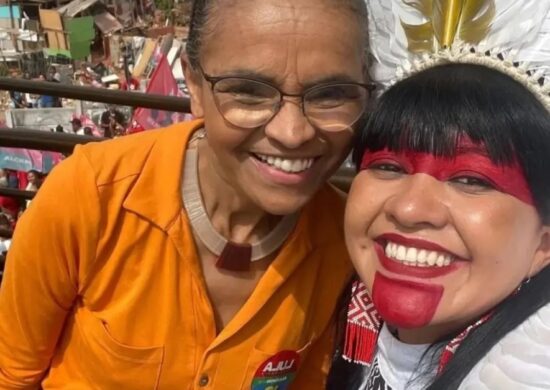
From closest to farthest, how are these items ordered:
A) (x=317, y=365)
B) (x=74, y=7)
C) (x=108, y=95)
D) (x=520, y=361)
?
(x=520, y=361), (x=317, y=365), (x=108, y=95), (x=74, y=7)

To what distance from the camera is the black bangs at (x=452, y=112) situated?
1116mm

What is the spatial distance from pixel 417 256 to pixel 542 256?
217 millimetres

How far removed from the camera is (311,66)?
1.20m

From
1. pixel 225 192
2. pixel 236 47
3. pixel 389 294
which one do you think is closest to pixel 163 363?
pixel 225 192

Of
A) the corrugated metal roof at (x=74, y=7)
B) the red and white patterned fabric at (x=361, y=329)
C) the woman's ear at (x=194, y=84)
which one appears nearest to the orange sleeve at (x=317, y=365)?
the red and white patterned fabric at (x=361, y=329)

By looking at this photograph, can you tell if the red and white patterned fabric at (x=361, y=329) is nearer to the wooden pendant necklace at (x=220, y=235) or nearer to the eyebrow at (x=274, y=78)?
the wooden pendant necklace at (x=220, y=235)

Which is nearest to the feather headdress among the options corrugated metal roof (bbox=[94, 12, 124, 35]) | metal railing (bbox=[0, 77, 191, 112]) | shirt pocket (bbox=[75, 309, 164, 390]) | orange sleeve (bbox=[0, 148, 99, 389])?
orange sleeve (bbox=[0, 148, 99, 389])

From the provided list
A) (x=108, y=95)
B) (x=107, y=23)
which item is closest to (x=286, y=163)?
(x=108, y=95)

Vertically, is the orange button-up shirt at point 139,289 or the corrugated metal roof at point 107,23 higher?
the orange button-up shirt at point 139,289

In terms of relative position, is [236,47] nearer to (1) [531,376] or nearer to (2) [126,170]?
(2) [126,170]

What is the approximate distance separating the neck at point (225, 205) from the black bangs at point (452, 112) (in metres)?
0.35

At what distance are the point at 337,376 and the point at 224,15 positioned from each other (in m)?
0.78

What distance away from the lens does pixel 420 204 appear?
113 cm

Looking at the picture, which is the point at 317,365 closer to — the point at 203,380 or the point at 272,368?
the point at 272,368
